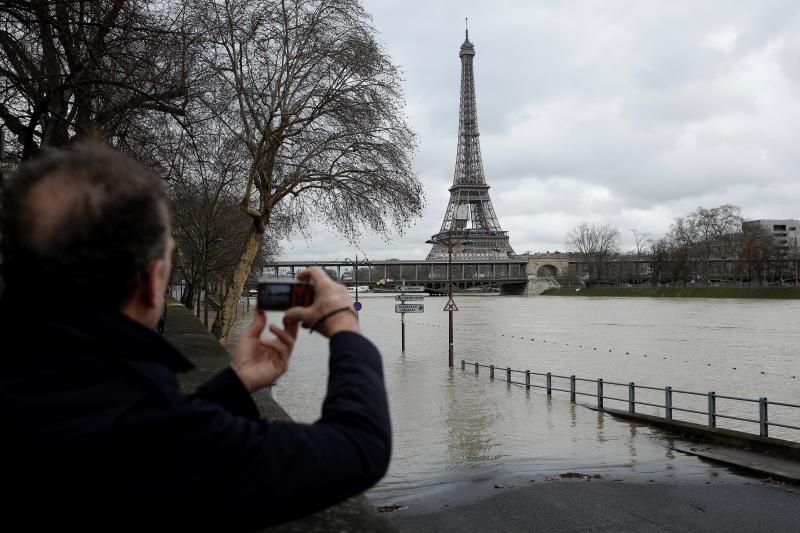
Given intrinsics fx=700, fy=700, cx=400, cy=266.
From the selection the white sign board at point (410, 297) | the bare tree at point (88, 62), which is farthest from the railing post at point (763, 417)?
the white sign board at point (410, 297)

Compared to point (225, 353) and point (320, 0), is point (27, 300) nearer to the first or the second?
point (225, 353)

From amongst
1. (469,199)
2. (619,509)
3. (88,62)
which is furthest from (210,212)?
(469,199)

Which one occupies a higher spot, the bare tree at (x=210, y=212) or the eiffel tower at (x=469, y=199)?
the eiffel tower at (x=469, y=199)

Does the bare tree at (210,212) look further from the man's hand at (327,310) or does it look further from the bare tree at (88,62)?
the man's hand at (327,310)

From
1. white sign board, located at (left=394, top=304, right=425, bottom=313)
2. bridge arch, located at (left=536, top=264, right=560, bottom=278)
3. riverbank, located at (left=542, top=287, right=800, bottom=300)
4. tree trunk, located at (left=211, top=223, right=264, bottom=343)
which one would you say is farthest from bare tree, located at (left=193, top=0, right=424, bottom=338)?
bridge arch, located at (left=536, top=264, right=560, bottom=278)

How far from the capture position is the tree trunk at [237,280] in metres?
21.2

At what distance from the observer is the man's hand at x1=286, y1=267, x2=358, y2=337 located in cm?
150

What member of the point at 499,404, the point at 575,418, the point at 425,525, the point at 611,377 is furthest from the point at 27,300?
the point at 611,377

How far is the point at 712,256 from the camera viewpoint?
126688 millimetres

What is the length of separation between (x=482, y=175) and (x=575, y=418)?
121 m

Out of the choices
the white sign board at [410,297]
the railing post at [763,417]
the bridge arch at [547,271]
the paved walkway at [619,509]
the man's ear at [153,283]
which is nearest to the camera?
the man's ear at [153,283]

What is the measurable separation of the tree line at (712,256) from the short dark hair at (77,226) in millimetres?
118604

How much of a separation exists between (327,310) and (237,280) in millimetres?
20659

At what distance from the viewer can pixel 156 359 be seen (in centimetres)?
120
